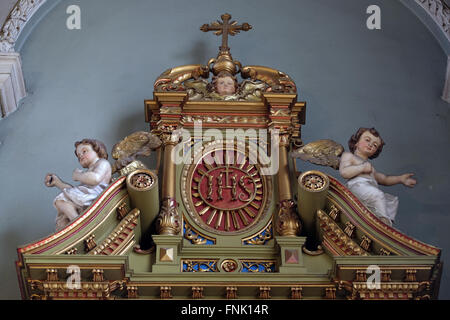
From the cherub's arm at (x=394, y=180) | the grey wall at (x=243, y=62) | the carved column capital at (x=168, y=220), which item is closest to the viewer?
the carved column capital at (x=168, y=220)

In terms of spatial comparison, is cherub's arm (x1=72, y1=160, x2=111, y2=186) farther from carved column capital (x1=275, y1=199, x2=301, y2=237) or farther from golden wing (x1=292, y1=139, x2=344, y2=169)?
golden wing (x1=292, y1=139, x2=344, y2=169)

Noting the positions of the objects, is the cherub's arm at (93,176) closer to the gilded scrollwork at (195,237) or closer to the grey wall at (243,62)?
the gilded scrollwork at (195,237)

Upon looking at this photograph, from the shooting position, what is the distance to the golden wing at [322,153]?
7320mm

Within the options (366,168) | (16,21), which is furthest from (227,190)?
(16,21)

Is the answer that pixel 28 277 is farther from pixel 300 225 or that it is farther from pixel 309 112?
pixel 309 112

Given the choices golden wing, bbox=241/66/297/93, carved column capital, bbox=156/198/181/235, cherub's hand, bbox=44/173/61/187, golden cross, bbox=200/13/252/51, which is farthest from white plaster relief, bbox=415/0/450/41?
cherub's hand, bbox=44/173/61/187

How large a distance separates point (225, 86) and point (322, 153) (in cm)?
111

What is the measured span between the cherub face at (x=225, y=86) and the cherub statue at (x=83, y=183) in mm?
1242

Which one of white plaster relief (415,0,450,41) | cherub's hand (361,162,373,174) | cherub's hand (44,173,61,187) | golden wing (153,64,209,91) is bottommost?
cherub's hand (361,162,373,174)

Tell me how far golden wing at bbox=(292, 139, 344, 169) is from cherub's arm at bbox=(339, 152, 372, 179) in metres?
0.10

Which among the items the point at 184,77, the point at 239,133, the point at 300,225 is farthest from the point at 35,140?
the point at 300,225

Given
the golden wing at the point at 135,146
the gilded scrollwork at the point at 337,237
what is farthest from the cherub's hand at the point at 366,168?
the golden wing at the point at 135,146

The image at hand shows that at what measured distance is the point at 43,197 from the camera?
8.13 metres

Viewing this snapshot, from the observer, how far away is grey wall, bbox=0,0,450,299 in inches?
323
